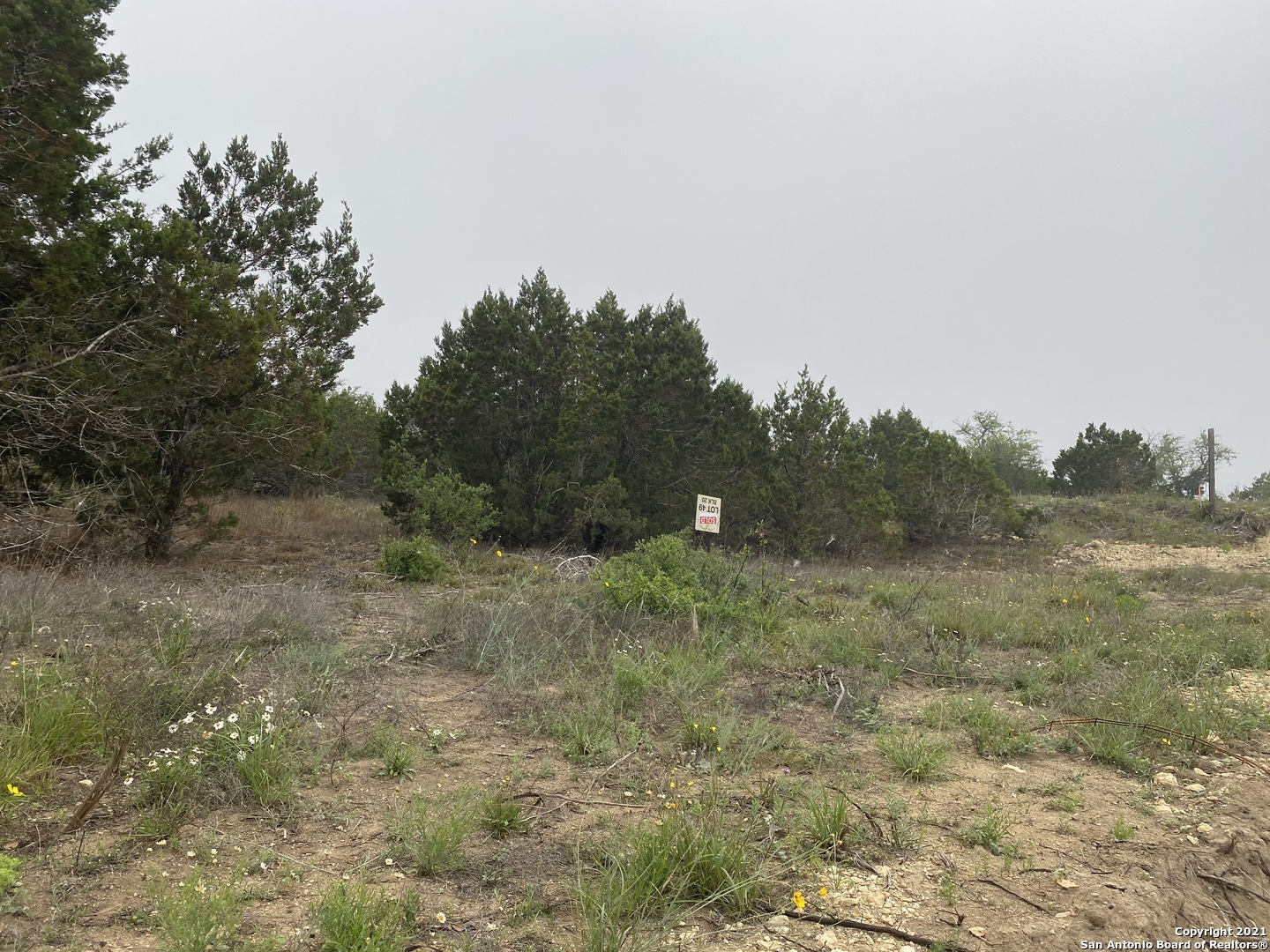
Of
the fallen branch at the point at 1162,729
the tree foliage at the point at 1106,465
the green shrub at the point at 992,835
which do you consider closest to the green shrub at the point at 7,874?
the green shrub at the point at 992,835

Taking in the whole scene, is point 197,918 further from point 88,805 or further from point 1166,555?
point 1166,555

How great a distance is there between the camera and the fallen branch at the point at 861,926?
2.52 m

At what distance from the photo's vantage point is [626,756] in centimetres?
408

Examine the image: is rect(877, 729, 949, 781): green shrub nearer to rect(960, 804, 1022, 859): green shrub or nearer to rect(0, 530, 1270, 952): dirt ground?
rect(0, 530, 1270, 952): dirt ground

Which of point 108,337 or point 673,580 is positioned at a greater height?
point 108,337

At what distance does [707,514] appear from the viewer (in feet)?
32.9

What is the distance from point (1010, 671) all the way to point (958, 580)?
7007 mm

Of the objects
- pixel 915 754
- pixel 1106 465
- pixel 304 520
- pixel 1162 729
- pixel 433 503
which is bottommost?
pixel 915 754

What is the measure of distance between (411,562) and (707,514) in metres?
4.20

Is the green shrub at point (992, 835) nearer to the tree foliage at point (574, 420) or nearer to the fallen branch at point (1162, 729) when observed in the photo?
the fallen branch at point (1162, 729)

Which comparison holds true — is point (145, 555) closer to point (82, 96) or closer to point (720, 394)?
point (82, 96)

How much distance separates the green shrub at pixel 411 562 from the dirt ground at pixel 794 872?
6.36 metres

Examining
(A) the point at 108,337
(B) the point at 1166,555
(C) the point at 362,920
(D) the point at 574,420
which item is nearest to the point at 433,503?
(D) the point at 574,420

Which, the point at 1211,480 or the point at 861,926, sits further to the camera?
the point at 1211,480
